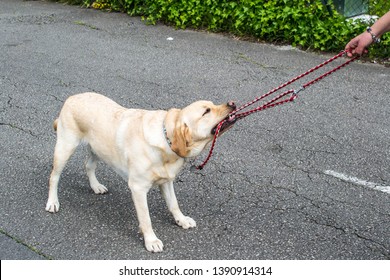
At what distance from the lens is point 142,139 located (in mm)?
3516

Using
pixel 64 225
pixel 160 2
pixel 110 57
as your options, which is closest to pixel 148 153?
pixel 64 225

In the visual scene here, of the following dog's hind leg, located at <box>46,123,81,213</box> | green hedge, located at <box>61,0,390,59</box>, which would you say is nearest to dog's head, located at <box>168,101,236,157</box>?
dog's hind leg, located at <box>46,123,81,213</box>

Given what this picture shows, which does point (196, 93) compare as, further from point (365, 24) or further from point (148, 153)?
point (148, 153)

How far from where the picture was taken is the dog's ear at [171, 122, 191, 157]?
3.29 m

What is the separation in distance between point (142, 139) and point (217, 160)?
1.64 metres

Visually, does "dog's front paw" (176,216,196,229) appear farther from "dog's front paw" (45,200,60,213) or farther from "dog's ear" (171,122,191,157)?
"dog's front paw" (45,200,60,213)

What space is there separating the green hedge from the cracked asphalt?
0.23 metres

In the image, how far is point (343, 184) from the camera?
4.56 meters

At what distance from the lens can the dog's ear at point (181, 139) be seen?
3287 mm

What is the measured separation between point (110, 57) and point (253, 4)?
2.38 meters

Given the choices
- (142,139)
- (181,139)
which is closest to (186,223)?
(142,139)

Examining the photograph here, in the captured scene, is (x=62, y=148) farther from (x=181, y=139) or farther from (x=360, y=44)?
(x=360, y=44)

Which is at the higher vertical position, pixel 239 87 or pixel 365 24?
pixel 365 24

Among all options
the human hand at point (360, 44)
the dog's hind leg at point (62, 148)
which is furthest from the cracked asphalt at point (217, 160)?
the human hand at point (360, 44)
